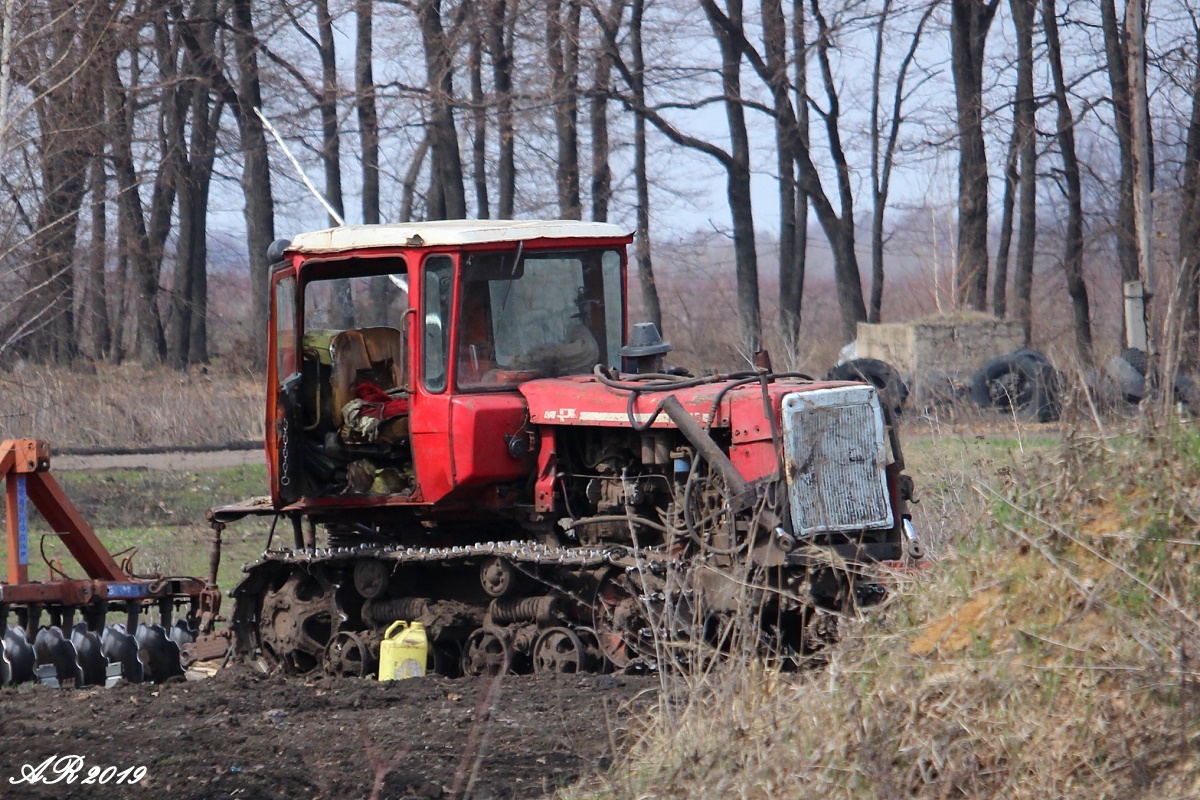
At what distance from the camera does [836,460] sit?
27.4 ft

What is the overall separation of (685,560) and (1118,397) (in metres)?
2.58

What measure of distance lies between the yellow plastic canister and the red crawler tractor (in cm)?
13

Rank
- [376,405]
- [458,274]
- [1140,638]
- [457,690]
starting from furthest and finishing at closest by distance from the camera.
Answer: [376,405] → [458,274] → [457,690] → [1140,638]

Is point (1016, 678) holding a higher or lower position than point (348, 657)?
higher

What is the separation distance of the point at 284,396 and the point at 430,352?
1178 millimetres

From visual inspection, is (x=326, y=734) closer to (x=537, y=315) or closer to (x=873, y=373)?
(x=537, y=315)

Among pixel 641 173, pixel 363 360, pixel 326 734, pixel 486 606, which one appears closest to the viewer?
pixel 326 734

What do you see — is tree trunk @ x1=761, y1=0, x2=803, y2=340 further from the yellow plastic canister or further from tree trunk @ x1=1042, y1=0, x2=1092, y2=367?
the yellow plastic canister

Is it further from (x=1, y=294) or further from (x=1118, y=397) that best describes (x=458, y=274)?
(x=1, y=294)

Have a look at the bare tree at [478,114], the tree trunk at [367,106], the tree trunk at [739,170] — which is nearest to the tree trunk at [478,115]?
the bare tree at [478,114]

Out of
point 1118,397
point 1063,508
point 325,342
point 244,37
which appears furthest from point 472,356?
point 244,37

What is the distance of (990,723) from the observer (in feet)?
15.6

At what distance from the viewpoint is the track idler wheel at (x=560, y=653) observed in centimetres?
852

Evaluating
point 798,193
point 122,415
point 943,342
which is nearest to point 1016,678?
point 122,415
